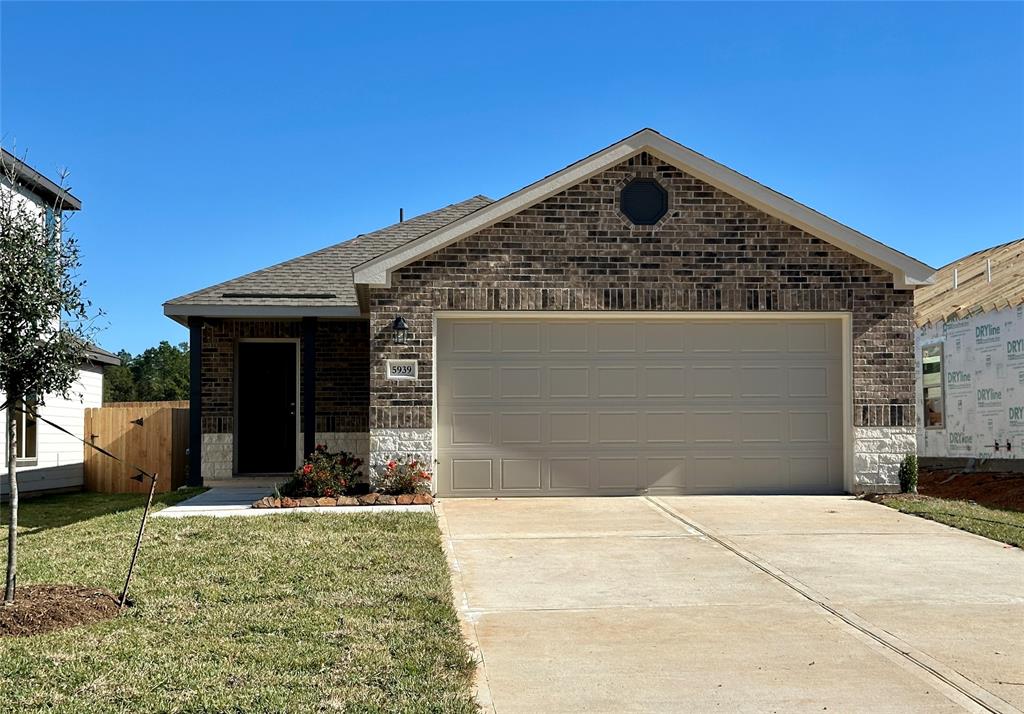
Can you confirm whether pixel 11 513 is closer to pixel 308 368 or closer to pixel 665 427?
pixel 308 368

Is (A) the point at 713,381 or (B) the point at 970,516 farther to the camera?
(A) the point at 713,381

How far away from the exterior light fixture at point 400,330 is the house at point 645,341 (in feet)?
0.10

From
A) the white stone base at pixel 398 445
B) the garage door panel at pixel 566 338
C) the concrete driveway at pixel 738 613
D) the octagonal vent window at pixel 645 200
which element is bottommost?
the concrete driveway at pixel 738 613

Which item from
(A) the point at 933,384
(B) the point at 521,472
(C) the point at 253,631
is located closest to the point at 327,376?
(B) the point at 521,472

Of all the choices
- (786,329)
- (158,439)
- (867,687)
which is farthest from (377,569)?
(158,439)

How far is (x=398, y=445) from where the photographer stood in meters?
13.1

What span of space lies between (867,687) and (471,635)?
2.45 metres

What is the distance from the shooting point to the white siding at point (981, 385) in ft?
52.1

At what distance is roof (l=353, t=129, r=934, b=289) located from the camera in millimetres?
13031

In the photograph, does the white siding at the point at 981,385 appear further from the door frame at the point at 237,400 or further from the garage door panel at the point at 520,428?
the door frame at the point at 237,400

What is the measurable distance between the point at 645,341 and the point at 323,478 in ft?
15.7

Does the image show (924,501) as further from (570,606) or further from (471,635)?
(471,635)

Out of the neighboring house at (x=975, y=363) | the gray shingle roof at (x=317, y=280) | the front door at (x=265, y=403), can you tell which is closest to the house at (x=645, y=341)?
the gray shingle roof at (x=317, y=280)

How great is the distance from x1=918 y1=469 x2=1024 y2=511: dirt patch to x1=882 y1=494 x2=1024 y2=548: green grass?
0.98 meters
